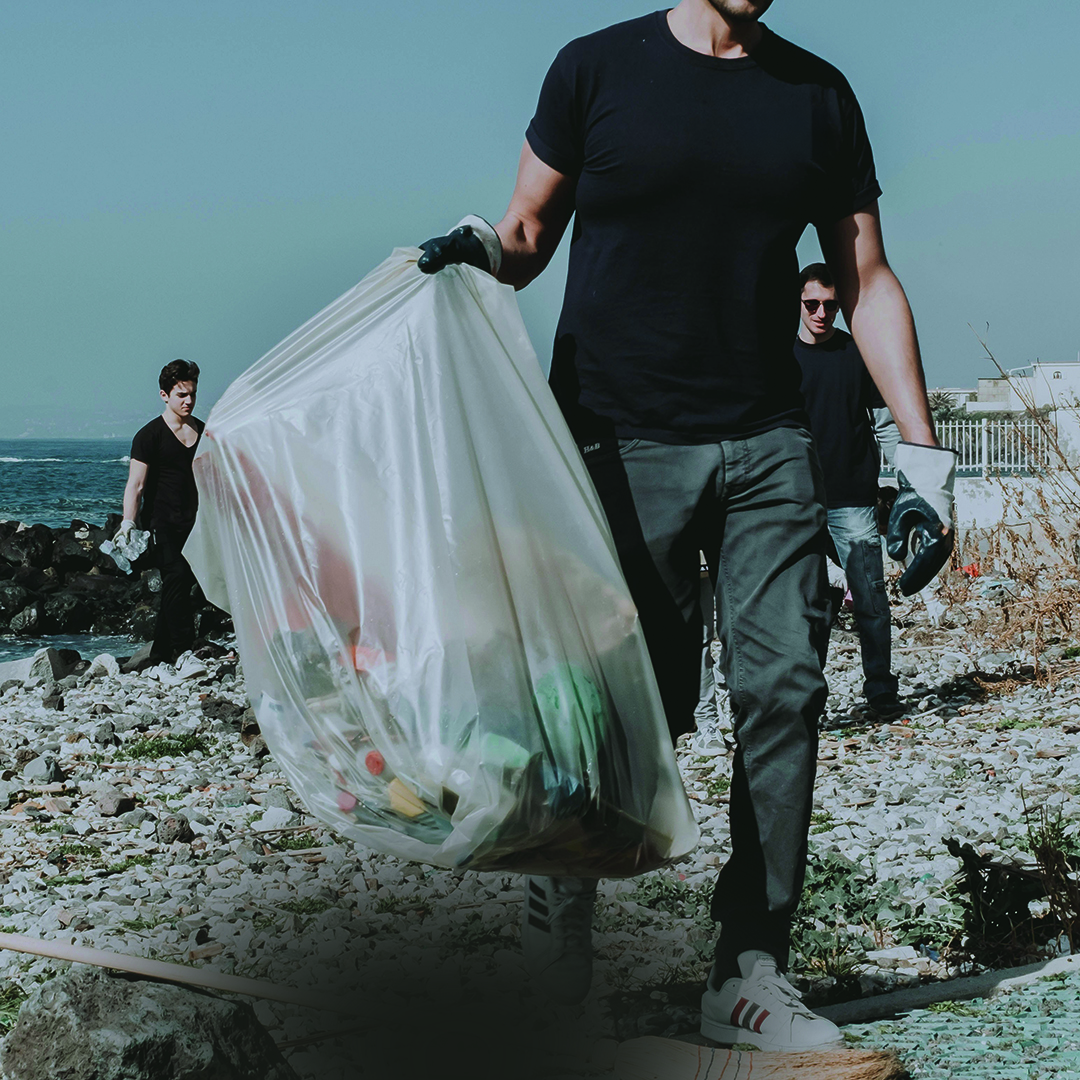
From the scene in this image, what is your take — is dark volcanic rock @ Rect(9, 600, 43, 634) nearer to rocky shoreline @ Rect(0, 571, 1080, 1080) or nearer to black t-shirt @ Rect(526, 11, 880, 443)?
rocky shoreline @ Rect(0, 571, 1080, 1080)

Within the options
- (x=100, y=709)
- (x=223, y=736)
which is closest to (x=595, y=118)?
(x=223, y=736)

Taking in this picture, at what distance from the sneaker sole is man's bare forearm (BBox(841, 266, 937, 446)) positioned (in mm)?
1075

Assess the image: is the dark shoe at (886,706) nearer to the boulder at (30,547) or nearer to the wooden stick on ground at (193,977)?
the wooden stick on ground at (193,977)

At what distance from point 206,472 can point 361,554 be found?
420mm

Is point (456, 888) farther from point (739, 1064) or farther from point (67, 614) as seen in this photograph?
point (67, 614)

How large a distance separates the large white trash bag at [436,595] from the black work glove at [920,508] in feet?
1.97

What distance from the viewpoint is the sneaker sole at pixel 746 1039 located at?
2.03 metres

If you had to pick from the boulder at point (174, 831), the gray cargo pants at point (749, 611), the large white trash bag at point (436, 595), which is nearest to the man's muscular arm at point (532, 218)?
the large white trash bag at point (436, 595)

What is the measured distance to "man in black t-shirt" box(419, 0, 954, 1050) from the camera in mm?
2170

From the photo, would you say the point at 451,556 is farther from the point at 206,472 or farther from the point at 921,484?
the point at 921,484

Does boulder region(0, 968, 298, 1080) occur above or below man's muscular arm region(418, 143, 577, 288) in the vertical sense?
below

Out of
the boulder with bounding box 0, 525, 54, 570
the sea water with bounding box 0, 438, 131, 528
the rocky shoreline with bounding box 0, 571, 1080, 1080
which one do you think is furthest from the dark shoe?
the sea water with bounding box 0, 438, 131, 528

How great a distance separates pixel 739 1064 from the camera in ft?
6.38

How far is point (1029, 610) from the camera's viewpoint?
5.88 metres
